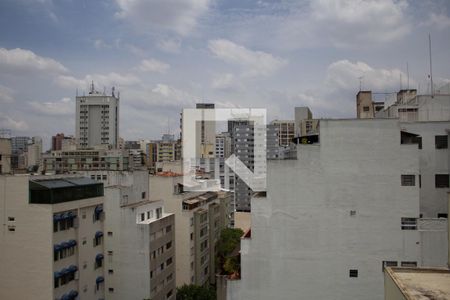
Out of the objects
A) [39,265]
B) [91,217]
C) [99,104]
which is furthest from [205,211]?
[99,104]

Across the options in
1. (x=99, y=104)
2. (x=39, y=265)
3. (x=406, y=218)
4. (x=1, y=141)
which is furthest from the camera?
(x=99, y=104)

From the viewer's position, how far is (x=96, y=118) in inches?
4141

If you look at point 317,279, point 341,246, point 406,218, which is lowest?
point 317,279

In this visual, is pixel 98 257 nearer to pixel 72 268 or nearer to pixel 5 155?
pixel 72 268

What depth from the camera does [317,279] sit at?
1568 cm

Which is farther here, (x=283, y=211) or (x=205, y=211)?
(x=205, y=211)

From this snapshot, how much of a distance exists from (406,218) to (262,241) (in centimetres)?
522

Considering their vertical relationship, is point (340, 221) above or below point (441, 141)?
below

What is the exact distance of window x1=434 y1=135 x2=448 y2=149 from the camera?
17.1 metres

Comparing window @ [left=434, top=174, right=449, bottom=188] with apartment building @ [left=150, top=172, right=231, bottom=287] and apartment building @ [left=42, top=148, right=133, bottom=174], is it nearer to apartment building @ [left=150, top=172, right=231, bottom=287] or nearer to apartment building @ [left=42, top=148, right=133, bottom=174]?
apartment building @ [left=150, top=172, right=231, bottom=287]

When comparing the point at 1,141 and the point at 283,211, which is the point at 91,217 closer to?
the point at 1,141

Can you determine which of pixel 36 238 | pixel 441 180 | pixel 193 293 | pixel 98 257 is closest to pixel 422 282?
pixel 441 180

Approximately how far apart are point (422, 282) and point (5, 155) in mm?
25515

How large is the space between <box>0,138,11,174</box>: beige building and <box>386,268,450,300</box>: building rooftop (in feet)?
78.9
